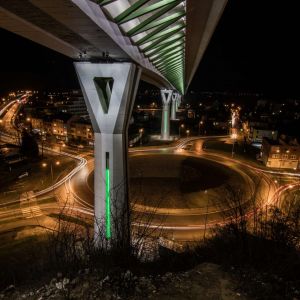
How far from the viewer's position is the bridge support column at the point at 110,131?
7.39 metres

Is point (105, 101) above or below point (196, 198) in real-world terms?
above

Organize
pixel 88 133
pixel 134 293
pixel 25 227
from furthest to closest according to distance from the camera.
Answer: pixel 88 133 → pixel 25 227 → pixel 134 293

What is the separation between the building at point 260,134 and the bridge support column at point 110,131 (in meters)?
28.8

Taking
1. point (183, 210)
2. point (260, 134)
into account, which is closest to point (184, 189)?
point (183, 210)

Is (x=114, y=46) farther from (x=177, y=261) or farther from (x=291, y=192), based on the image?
(x=291, y=192)

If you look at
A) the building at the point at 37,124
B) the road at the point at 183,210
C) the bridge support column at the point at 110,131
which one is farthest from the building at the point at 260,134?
the building at the point at 37,124

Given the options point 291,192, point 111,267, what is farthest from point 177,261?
point 291,192

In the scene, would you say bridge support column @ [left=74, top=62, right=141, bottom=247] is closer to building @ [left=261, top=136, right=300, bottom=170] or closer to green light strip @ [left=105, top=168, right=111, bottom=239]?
green light strip @ [left=105, top=168, right=111, bottom=239]

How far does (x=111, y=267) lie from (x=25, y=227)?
9.79m

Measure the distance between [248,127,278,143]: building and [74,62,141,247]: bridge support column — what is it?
94.5 feet

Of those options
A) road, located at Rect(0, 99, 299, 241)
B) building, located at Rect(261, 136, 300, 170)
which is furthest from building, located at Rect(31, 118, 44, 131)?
building, located at Rect(261, 136, 300, 170)

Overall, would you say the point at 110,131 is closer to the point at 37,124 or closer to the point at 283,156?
the point at 283,156

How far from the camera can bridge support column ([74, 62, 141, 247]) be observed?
7391 mm

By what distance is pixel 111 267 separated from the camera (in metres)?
5.43
